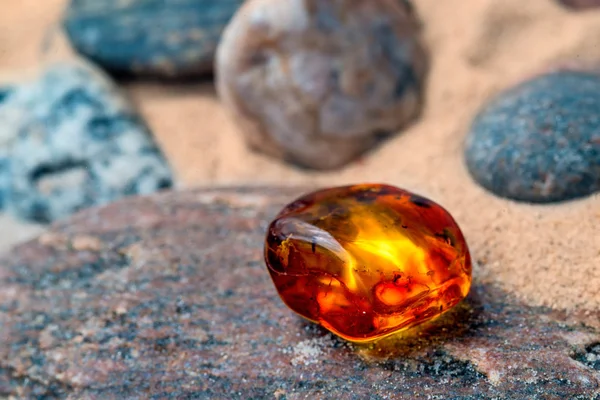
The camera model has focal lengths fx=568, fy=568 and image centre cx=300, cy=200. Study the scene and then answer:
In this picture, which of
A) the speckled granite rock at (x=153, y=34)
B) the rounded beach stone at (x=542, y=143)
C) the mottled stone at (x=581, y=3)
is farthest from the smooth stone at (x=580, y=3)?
the speckled granite rock at (x=153, y=34)

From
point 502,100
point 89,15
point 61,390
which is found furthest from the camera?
point 89,15

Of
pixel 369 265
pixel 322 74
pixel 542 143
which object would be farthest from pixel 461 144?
pixel 369 265

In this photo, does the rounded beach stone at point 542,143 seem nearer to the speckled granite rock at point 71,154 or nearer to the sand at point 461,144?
the sand at point 461,144

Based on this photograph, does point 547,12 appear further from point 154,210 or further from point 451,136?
point 154,210

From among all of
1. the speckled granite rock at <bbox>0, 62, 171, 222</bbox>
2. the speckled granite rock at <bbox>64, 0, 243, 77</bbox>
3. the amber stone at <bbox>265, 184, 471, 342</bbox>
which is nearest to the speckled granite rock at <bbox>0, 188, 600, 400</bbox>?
the amber stone at <bbox>265, 184, 471, 342</bbox>

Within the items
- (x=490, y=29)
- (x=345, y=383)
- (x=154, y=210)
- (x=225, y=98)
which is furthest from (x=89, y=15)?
(x=345, y=383)

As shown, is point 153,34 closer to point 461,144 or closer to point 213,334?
point 461,144

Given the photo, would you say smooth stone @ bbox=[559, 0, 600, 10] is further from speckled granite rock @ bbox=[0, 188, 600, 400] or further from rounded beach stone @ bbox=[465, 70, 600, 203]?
speckled granite rock @ bbox=[0, 188, 600, 400]
